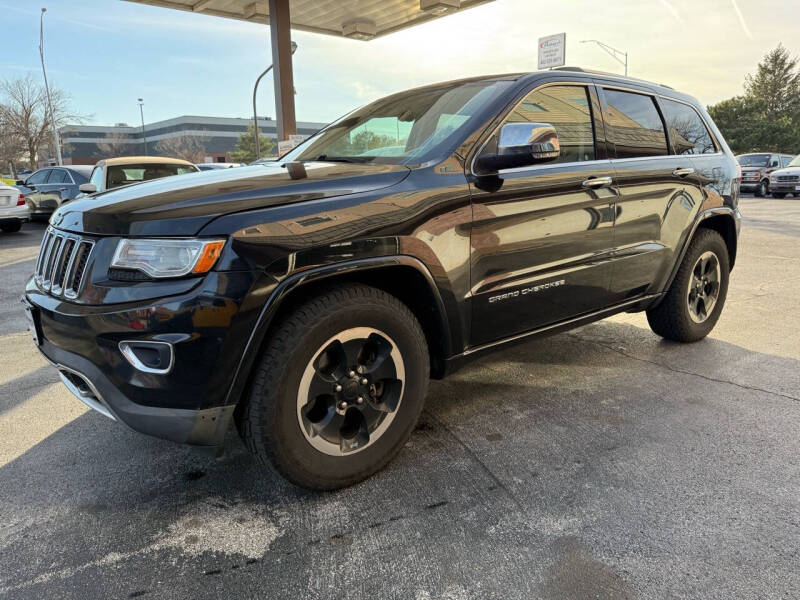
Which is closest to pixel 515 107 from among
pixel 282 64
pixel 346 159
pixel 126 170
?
pixel 346 159

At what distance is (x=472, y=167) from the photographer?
2621 millimetres

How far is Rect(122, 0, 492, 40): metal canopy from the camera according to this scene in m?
12.9

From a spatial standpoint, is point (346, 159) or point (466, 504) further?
point (346, 159)

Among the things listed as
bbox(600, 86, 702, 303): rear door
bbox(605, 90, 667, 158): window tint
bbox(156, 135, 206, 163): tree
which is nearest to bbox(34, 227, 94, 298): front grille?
bbox(600, 86, 702, 303): rear door

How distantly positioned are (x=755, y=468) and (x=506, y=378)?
150 cm

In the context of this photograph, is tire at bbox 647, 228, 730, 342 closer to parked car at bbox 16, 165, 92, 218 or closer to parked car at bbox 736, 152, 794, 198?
parked car at bbox 16, 165, 92, 218

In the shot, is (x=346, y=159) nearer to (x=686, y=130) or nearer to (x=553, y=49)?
(x=686, y=130)

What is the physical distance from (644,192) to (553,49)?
23.4 meters

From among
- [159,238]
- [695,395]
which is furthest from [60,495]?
[695,395]

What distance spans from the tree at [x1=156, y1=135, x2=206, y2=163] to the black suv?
229 ft

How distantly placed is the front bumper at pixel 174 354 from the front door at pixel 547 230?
1.19 metres

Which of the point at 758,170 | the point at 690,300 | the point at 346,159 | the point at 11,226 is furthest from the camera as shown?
the point at 758,170

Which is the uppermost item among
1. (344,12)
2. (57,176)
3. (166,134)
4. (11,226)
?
(166,134)

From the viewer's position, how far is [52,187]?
43.6 feet
